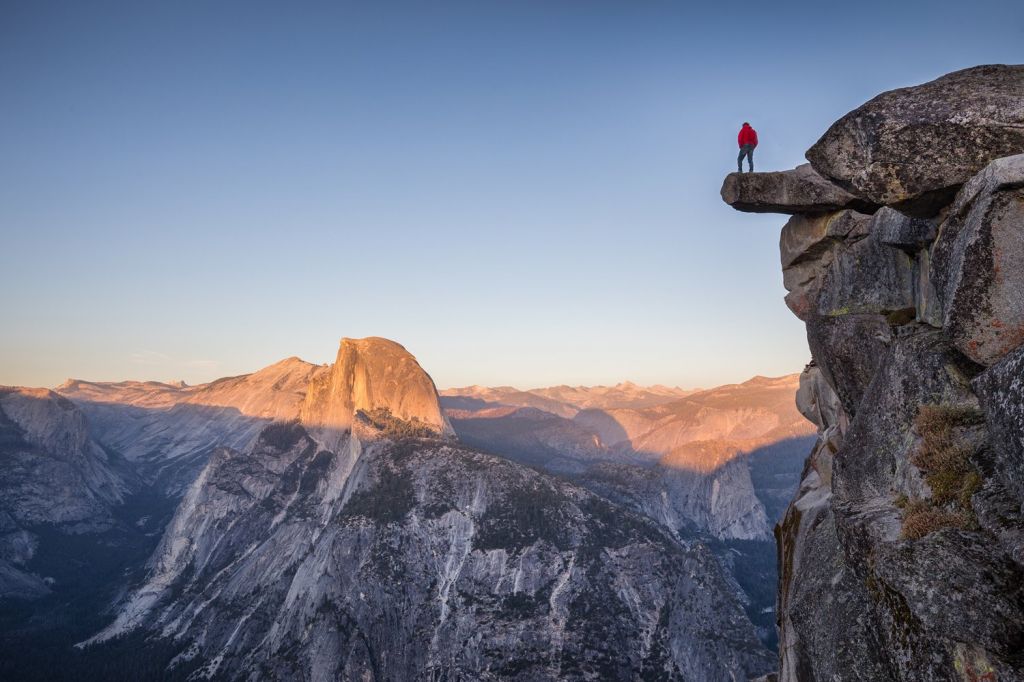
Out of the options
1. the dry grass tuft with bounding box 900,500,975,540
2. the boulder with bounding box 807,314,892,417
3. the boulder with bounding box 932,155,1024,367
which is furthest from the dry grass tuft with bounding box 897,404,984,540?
the boulder with bounding box 807,314,892,417

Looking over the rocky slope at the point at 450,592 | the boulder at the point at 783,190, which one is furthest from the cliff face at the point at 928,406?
the rocky slope at the point at 450,592

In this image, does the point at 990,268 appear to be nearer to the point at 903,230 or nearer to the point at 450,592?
the point at 903,230

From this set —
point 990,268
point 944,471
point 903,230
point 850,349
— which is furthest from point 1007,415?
point 850,349

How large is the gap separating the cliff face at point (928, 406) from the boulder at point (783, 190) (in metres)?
2.83

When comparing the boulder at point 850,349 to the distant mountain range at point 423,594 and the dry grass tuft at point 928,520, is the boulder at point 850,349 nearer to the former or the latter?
the dry grass tuft at point 928,520

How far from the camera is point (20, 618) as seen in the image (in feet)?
655

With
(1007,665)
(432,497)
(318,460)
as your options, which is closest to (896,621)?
(1007,665)

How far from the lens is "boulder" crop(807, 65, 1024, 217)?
15148mm

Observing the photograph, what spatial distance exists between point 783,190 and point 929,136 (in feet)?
29.9

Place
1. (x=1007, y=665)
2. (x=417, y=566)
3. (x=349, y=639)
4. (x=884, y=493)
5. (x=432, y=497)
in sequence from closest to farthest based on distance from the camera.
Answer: (x=1007, y=665) → (x=884, y=493) → (x=349, y=639) → (x=417, y=566) → (x=432, y=497)

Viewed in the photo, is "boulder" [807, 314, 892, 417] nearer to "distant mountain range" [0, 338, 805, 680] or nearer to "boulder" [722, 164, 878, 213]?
"boulder" [722, 164, 878, 213]

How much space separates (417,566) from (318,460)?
264ft

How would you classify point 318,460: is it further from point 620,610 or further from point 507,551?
point 620,610

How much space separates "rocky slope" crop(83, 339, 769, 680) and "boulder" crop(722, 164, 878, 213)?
103411mm
